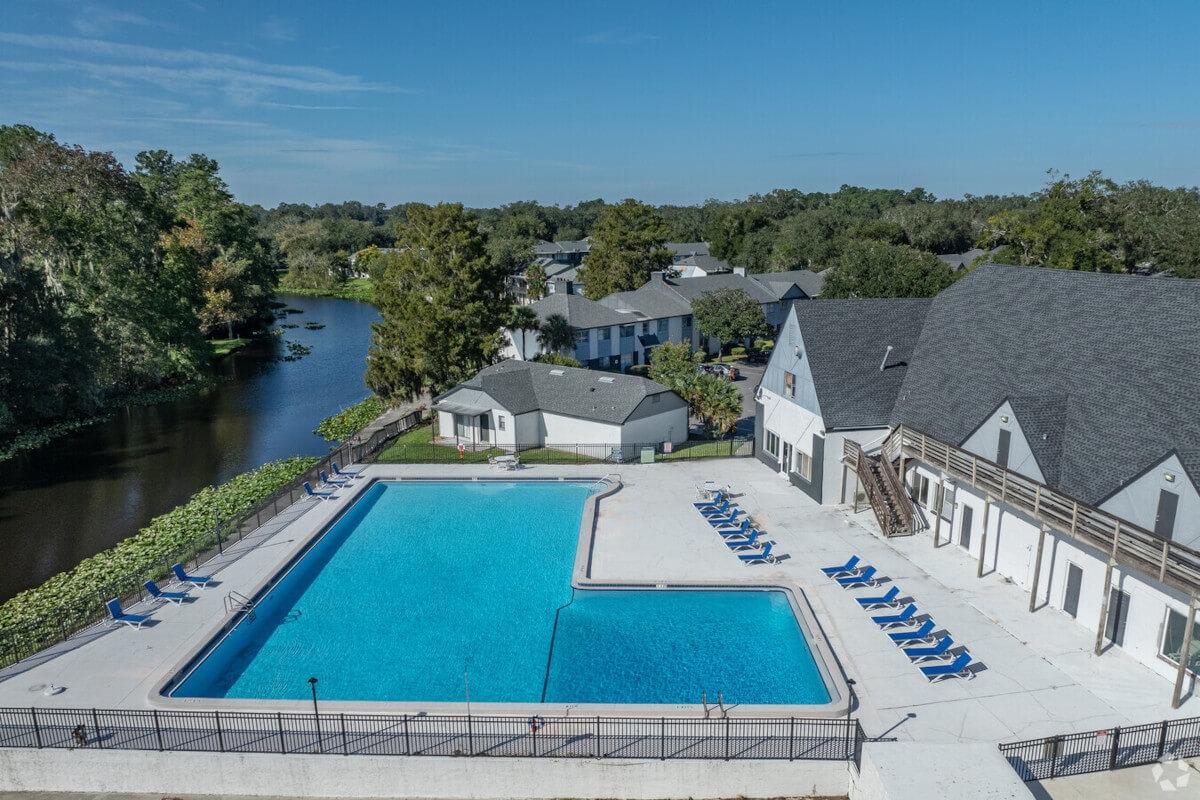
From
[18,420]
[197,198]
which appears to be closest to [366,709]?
[18,420]

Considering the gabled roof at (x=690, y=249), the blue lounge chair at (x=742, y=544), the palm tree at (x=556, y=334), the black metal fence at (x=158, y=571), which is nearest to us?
the black metal fence at (x=158, y=571)

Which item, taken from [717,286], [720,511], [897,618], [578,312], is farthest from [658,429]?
[717,286]

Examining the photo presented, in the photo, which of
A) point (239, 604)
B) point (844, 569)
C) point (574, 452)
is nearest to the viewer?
point (239, 604)

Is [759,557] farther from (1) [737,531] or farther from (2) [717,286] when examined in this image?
(2) [717,286]

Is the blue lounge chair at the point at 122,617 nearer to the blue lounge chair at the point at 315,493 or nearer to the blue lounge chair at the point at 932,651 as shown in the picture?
the blue lounge chair at the point at 315,493

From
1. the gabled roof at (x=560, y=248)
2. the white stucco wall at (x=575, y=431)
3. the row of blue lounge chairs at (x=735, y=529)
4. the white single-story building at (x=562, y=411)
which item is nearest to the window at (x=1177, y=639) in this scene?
the row of blue lounge chairs at (x=735, y=529)

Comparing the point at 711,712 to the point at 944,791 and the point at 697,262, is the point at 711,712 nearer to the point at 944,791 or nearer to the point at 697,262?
the point at 944,791

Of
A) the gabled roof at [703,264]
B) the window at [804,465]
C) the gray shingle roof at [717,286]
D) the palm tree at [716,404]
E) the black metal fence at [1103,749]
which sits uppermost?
the gabled roof at [703,264]
